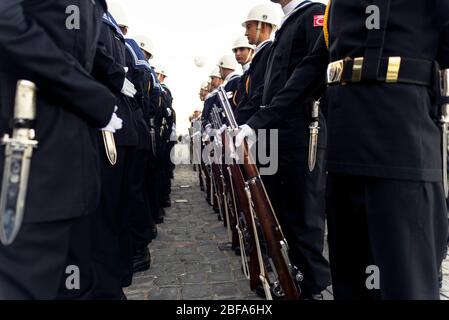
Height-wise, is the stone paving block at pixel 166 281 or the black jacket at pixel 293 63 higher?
the black jacket at pixel 293 63

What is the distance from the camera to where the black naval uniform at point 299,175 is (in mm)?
2693

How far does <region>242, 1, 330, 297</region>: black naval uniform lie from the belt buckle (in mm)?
926

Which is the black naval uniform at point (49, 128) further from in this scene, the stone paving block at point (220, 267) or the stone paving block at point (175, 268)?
the stone paving block at point (220, 267)

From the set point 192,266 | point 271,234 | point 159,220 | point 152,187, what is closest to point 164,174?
point 159,220

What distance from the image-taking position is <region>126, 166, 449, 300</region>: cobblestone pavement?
300cm

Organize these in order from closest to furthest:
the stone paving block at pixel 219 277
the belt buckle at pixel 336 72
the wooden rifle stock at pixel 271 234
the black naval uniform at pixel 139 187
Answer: the belt buckle at pixel 336 72 → the wooden rifle stock at pixel 271 234 → the stone paving block at pixel 219 277 → the black naval uniform at pixel 139 187

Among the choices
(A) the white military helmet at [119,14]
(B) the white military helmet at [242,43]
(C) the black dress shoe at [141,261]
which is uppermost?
(B) the white military helmet at [242,43]

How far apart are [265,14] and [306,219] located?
2.75 m

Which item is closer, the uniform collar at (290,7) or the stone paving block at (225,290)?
the uniform collar at (290,7)

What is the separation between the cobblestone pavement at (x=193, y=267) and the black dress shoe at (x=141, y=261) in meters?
0.07

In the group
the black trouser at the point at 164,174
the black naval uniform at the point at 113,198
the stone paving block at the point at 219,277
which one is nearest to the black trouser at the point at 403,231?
the black naval uniform at the point at 113,198

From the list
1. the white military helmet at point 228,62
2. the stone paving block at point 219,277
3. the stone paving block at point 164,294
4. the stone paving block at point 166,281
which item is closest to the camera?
the stone paving block at point 164,294

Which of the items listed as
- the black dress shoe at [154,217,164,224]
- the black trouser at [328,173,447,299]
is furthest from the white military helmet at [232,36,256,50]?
the black trouser at [328,173,447,299]
